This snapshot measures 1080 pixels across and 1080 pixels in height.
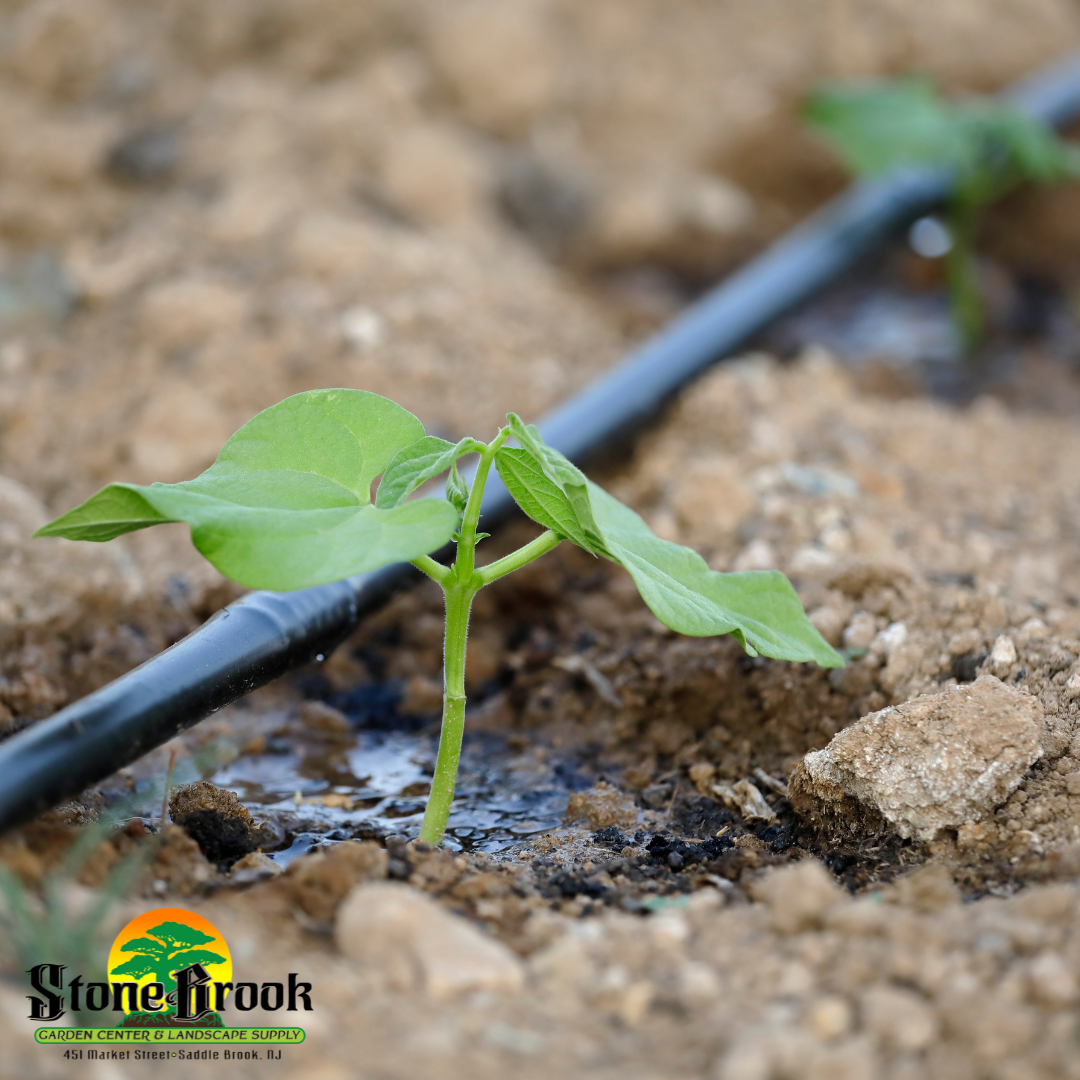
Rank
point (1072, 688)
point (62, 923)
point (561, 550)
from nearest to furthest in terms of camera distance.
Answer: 1. point (62, 923)
2. point (1072, 688)
3. point (561, 550)

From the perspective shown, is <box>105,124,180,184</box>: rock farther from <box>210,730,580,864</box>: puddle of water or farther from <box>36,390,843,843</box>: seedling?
<box>36,390,843,843</box>: seedling

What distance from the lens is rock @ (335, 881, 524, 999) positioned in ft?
3.20

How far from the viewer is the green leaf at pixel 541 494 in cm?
119

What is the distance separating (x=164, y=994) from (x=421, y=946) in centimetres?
24

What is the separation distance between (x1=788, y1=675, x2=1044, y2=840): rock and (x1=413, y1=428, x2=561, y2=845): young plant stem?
1.50 feet

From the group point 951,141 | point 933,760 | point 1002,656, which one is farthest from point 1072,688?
point 951,141

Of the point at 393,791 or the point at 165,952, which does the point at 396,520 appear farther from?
the point at 393,791

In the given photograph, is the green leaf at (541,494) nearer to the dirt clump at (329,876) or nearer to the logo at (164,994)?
the dirt clump at (329,876)

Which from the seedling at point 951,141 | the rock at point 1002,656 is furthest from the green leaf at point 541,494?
the seedling at point 951,141

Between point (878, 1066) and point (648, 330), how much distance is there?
224 cm

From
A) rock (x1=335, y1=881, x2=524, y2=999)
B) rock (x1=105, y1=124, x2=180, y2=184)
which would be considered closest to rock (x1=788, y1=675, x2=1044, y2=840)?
rock (x1=335, y1=881, x2=524, y2=999)

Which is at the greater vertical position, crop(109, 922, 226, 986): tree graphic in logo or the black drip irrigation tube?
the black drip irrigation tube

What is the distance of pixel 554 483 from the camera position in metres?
1.15

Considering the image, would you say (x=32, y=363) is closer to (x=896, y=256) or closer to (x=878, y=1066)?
(x=878, y=1066)
